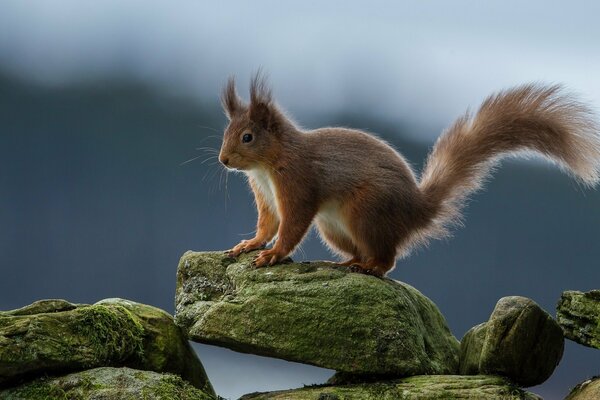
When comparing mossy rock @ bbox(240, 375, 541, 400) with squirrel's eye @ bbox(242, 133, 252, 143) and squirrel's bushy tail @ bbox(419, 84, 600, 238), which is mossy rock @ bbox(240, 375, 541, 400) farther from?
squirrel's eye @ bbox(242, 133, 252, 143)

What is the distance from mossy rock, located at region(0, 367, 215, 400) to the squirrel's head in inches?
67.1

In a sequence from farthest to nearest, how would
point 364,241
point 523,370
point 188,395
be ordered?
1. point 364,241
2. point 523,370
3. point 188,395

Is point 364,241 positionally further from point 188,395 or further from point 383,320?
point 188,395

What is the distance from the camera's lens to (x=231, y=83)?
6.09 metres

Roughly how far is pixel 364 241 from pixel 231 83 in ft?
5.44

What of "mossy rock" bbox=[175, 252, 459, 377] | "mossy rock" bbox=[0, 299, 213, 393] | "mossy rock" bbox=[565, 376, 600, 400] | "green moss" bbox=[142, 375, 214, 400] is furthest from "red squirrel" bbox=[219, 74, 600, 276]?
"mossy rock" bbox=[565, 376, 600, 400]

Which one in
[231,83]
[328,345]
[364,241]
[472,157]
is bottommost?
[328,345]

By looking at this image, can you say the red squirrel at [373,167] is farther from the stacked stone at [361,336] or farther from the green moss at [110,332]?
the green moss at [110,332]

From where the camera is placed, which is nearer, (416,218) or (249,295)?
(249,295)

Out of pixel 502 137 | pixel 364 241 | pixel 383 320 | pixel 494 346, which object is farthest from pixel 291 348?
pixel 502 137

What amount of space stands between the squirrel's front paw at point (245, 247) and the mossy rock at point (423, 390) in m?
1.24

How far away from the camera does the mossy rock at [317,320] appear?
17.3 feet

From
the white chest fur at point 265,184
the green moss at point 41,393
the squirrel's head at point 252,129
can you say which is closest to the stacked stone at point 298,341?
the green moss at point 41,393

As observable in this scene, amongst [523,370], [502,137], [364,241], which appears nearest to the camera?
[523,370]
